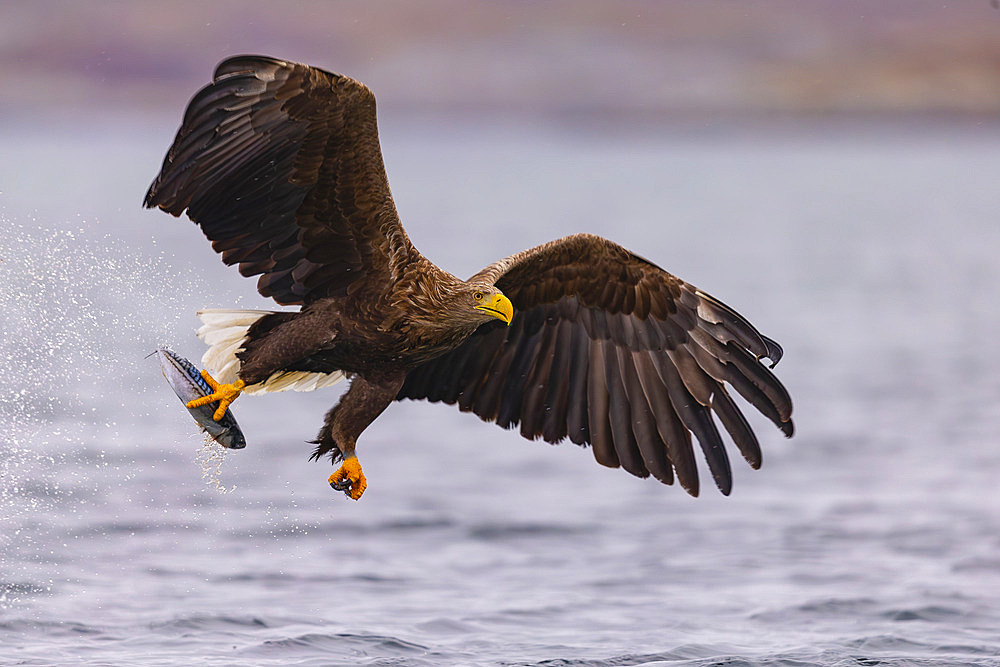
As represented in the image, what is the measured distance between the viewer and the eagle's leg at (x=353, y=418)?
22.3ft

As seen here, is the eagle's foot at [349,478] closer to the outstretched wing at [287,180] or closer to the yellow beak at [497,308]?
the outstretched wing at [287,180]

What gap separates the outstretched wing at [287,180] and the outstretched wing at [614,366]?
73 cm

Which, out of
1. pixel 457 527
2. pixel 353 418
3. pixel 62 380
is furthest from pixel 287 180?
pixel 62 380

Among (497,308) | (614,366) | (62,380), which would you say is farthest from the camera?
(62,380)

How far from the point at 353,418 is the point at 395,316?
631mm

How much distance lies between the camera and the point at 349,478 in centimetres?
681

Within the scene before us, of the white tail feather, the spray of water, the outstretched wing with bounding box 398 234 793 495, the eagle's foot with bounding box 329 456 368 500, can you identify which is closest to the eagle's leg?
the eagle's foot with bounding box 329 456 368 500

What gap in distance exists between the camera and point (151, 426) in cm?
1320

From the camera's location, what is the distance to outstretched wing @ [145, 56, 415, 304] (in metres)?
6.04

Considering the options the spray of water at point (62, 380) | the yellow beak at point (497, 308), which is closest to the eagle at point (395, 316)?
the yellow beak at point (497, 308)

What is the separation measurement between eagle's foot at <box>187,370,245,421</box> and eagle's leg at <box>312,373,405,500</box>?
0.54 m

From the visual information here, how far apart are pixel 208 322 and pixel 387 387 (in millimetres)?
892

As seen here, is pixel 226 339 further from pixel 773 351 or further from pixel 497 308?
pixel 773 351

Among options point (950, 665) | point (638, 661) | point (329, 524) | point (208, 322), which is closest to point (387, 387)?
point (208, 322)
